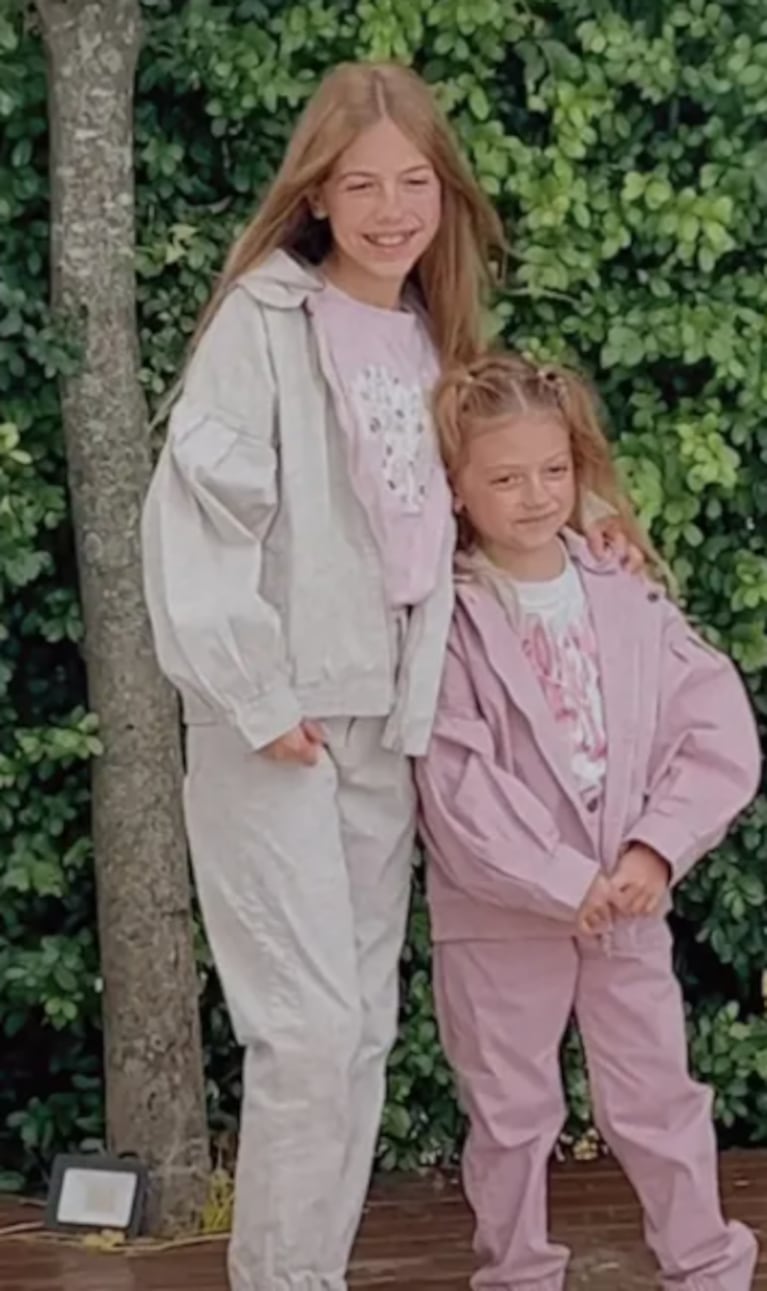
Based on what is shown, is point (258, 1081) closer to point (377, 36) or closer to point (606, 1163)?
point (606, 1163)

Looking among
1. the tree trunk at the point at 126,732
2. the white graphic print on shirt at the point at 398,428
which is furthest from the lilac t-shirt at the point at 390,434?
the tree trunk at the point at 126,732

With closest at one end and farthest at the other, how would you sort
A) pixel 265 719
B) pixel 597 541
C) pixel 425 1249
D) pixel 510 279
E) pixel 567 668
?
pixel 265 719 → pixel 567 668 → pixel 597 541 → pixel 425 1249 → pixel 510 279

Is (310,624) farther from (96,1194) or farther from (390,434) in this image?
(96,1194)

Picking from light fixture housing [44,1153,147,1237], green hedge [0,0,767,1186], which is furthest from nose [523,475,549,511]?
light fixture housing [44,1153,147,1237]

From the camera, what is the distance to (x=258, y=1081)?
3217 mm

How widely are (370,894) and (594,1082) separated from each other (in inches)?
15.8

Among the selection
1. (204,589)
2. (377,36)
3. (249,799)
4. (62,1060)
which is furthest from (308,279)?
(62,1060)

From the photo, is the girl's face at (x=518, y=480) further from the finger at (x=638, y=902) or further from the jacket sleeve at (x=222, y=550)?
the finger at (x=638, y=902)

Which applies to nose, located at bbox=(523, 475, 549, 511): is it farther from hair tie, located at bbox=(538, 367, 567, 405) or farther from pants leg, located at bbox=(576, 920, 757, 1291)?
pants leg, located at bbox=(576, 920, 757, 1291)

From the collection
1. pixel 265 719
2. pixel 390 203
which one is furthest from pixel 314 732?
pixel 390 203

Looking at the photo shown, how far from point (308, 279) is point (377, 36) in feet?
3.24

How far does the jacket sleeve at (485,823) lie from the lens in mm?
3236

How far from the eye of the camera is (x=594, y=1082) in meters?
3.40

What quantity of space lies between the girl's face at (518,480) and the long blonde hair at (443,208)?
5.9 inches
